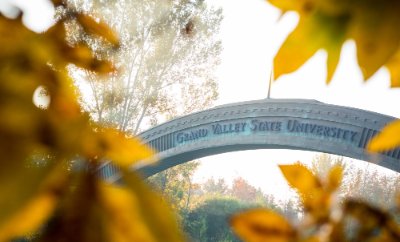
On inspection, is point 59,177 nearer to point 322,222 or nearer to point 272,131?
point 322,222

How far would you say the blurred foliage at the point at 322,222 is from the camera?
1.12ft

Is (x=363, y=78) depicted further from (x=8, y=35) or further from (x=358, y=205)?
(x=8, y=35)

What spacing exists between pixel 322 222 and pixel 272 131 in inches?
415

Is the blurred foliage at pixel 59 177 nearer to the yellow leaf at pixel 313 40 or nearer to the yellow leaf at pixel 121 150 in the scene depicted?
the yellow leaf at pixel 121 150

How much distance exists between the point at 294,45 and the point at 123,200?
20 cm

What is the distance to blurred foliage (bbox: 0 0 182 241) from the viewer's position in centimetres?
25

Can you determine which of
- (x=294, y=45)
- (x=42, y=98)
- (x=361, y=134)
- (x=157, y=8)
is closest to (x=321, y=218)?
(x=294, y=45)

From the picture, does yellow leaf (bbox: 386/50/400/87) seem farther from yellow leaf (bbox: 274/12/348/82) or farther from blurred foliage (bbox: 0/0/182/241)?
blurred foliage (bbox: 0/0/182/241)

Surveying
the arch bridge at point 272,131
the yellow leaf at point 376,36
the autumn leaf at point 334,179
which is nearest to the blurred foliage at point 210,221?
the arch bridge at point 272,131

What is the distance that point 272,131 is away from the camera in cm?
1079

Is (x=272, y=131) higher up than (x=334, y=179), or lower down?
higher up

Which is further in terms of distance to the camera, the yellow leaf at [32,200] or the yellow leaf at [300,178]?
the yellow leaf at [300,178]

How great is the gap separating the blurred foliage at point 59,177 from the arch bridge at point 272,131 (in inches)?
346

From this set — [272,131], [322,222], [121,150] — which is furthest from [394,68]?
[272,131]
